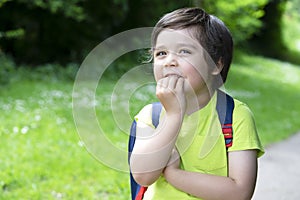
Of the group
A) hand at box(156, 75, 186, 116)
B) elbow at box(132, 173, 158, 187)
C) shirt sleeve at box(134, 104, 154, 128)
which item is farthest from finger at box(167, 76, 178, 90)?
elbow at box(132, 173, 158, 187)

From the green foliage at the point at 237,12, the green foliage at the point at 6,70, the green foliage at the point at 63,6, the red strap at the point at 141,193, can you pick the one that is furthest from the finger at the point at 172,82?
the green foliage at the point at 237,12

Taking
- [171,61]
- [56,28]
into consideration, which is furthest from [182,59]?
[56,28]

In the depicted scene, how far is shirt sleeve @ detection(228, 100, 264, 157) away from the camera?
1977mm

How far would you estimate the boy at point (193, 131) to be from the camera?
1.89m

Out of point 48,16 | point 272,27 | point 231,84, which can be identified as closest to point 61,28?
point 48,16

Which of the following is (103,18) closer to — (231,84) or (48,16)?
(48,16)

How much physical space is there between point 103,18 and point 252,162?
11.5 m

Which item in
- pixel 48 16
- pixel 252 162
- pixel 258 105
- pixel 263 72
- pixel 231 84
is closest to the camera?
pixel 252 162

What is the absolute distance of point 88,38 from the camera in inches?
522

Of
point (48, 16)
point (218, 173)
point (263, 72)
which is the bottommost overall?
point (263, 72)

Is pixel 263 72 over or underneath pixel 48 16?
underneath

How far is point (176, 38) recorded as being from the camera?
6.41 ft

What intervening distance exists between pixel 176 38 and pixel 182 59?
0.09 m

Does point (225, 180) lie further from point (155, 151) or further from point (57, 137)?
point (57, 137)
